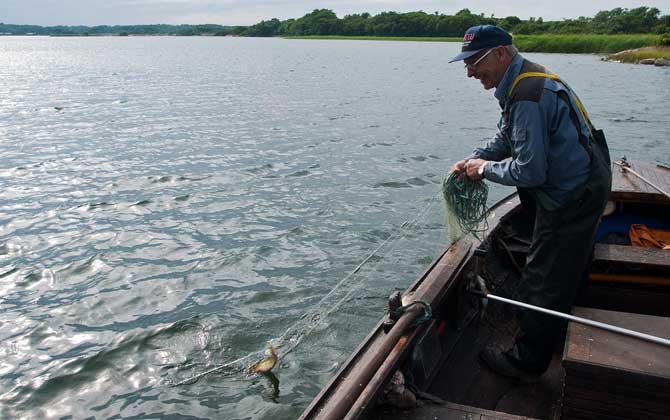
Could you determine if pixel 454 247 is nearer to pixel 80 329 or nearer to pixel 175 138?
pixel 80 329

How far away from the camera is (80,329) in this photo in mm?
7113

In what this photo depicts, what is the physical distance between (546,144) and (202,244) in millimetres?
7006

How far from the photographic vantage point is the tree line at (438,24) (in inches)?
3563

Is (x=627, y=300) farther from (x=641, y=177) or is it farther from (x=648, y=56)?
(x=648, y=56)

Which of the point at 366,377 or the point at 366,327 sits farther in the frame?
the point at 366,327

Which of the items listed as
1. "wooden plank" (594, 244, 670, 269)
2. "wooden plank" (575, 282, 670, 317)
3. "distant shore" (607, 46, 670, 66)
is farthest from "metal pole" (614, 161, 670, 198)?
"distant shore" (607, 46, 670, 66)

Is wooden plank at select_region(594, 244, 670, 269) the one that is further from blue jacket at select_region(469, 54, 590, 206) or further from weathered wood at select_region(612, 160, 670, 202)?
weathered wood at select_region(612, 160, 670, 202)

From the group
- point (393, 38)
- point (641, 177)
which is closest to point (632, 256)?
point (641, 177)

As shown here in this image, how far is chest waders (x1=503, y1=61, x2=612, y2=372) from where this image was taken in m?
3.65

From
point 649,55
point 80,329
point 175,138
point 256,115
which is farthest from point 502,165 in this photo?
point 649,55

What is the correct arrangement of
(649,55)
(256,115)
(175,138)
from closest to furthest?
(175,138) < (256,115) < (649,55)

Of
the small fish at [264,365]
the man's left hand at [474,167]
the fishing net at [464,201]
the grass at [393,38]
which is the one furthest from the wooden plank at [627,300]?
the grass at [393,38]

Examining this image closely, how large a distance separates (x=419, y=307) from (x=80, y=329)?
5.05 meters

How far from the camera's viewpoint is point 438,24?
12388 cm
